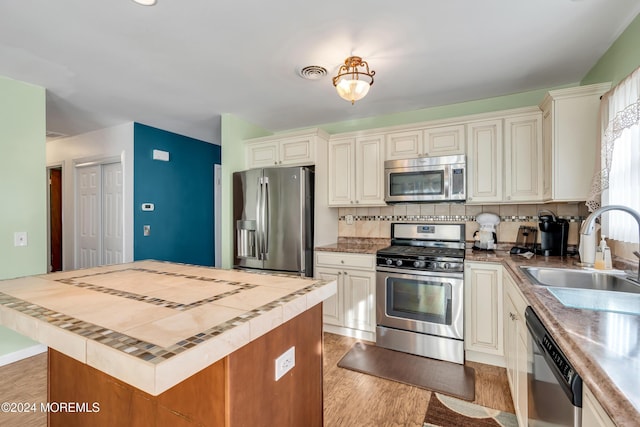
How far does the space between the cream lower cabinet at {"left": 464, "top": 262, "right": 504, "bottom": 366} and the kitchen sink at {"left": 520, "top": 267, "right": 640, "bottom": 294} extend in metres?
0.44

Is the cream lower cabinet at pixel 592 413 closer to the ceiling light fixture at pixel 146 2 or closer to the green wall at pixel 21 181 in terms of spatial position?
the ceiling light fixture at pixel 146 2

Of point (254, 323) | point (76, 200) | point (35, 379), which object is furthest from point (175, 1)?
point (76, 200)

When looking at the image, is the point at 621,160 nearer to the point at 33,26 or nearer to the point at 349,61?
the point at 349,61

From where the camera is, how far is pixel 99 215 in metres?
4.07

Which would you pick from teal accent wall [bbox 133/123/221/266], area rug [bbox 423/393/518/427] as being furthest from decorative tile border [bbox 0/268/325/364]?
teal accent wall [bbox 133/123/221/266]

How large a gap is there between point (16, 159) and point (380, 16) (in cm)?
327

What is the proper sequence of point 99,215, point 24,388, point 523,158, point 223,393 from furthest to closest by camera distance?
1. point 99,215
2. point 523,158
3. point 24,388
4. point 223,393

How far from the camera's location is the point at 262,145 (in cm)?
353

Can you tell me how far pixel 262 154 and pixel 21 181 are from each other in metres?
2.24

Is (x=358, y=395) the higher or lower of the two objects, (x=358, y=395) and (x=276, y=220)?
the lower

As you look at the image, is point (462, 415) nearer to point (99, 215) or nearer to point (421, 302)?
point (421, 302)

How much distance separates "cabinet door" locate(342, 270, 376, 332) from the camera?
2.87 metres

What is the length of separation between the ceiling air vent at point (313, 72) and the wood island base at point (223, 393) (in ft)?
6.10

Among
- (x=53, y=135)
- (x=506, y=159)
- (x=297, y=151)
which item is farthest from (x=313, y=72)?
(x=53, y=135)
